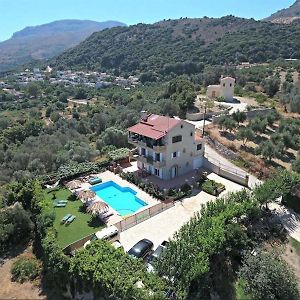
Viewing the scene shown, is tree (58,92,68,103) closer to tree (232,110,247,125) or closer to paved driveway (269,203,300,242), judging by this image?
tree (232,110,247,125)

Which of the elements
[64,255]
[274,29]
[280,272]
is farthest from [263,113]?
[274,29]

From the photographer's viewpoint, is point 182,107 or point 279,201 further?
point 182,107

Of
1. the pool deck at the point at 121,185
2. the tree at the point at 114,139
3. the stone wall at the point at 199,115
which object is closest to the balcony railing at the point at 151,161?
the pool deck at the point at 121,185

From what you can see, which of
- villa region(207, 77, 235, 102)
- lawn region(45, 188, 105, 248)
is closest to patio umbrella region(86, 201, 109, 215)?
lawn region(45, 188, 105, 248)

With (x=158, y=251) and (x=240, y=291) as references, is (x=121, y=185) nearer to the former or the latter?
(x=158, y=251)

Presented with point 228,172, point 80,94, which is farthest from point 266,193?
point 80,94

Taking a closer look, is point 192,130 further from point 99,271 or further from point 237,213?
point 99,271

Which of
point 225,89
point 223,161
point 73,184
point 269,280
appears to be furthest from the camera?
point 225,89
